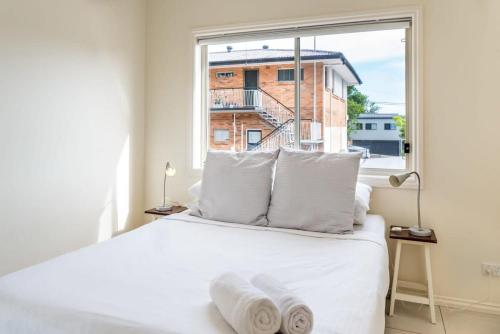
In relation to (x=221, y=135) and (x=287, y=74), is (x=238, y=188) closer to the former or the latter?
(x=221, y=135)

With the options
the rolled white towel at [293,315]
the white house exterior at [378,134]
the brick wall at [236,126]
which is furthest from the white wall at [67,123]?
the white house exterior at [378,134]

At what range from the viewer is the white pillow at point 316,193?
2230 millimetres

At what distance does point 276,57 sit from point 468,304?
2385mm

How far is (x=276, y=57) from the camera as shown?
3076mm

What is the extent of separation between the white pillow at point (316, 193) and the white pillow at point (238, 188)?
0.09 m

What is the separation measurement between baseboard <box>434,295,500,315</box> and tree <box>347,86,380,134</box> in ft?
4.60

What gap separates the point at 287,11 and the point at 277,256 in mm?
2014

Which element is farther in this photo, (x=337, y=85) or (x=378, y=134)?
(x=337, y=85)

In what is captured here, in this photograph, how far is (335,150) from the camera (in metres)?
2.92

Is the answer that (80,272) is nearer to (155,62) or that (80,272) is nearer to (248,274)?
(248,274)

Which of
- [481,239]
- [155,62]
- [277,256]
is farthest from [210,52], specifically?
[481,239]

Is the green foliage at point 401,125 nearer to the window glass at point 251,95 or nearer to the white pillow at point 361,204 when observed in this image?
the white pillow at point 361,204

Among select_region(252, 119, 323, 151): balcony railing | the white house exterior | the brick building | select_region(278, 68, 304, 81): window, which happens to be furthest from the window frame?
select_region(252, 119, 323, 151): balcony railing

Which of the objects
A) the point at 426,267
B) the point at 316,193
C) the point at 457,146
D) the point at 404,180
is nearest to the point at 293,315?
the point at 316,193
